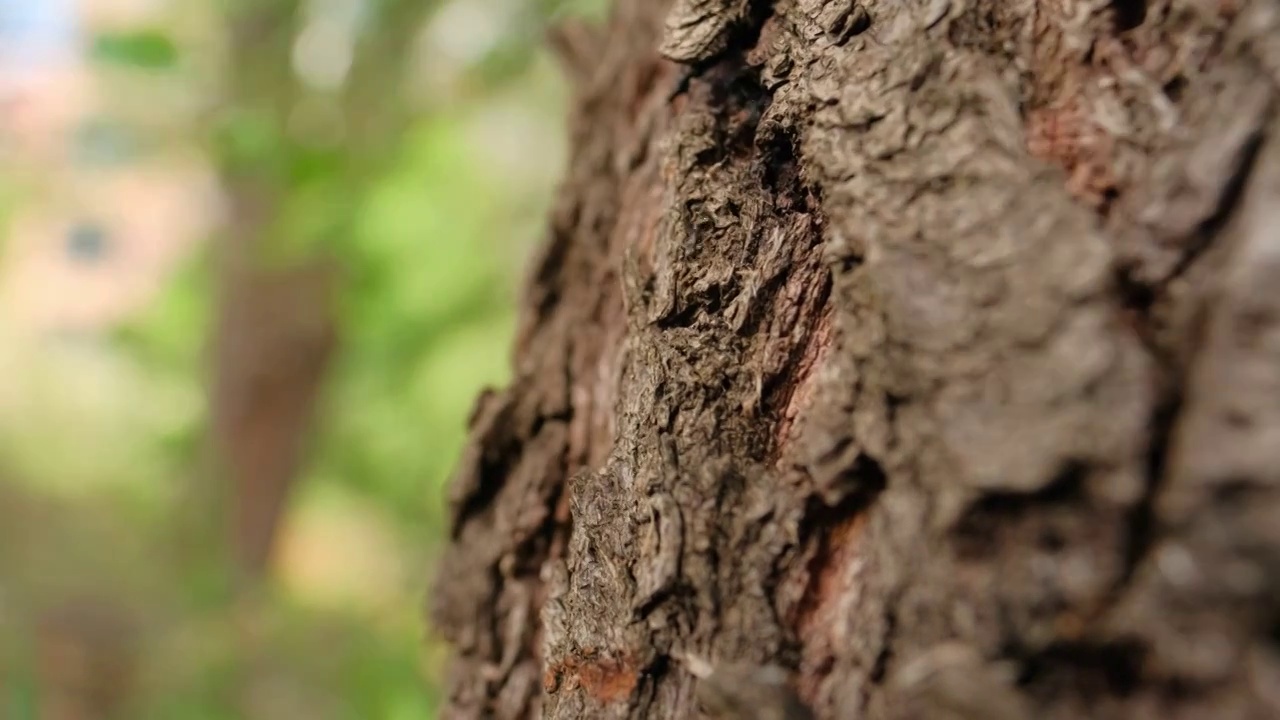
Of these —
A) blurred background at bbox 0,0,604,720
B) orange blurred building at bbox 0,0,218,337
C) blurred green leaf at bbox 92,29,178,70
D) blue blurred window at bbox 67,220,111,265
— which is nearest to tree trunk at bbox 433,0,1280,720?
blurred background at bbox 0,0,604,720

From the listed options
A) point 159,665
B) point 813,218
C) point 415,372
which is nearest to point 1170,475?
point 813,218

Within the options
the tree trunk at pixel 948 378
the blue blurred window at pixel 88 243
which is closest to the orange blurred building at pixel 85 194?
the blue blurred window at pixel 88 243

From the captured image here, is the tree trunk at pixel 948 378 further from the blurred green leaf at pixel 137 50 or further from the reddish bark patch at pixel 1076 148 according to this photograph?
the blurred green leaf at pixel 137 50

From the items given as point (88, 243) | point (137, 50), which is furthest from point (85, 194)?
point (137, 50)

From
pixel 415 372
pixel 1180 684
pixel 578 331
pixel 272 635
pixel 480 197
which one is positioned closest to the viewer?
pixel 1180 684

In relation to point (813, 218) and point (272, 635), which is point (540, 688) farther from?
point (272, 635)

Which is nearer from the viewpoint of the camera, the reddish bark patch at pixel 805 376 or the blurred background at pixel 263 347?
the reddish bark patch at pixel 805 376
